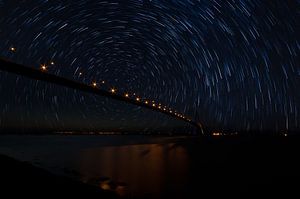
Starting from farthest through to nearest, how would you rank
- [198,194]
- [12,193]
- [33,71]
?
1. [33,71]
2. [198,194]
3. [12,193]

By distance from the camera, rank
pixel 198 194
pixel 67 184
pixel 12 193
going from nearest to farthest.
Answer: pixel 12 193, pixel 67 184, pixel 198 194

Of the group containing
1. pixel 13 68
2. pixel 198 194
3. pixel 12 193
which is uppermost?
pixel 13 68

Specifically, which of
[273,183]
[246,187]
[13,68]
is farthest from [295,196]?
[13,68]

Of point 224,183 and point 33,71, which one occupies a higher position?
point 33,71

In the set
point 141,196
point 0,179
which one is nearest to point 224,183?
point 141,196

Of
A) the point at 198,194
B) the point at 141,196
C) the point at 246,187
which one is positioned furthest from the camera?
the point at 246,187

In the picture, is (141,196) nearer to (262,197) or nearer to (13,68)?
(262,197)

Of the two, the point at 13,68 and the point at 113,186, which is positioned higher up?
the point at 13,68

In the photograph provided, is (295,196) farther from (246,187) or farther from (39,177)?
(39,177)

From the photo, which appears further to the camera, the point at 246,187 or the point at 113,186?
the point at 246,187
